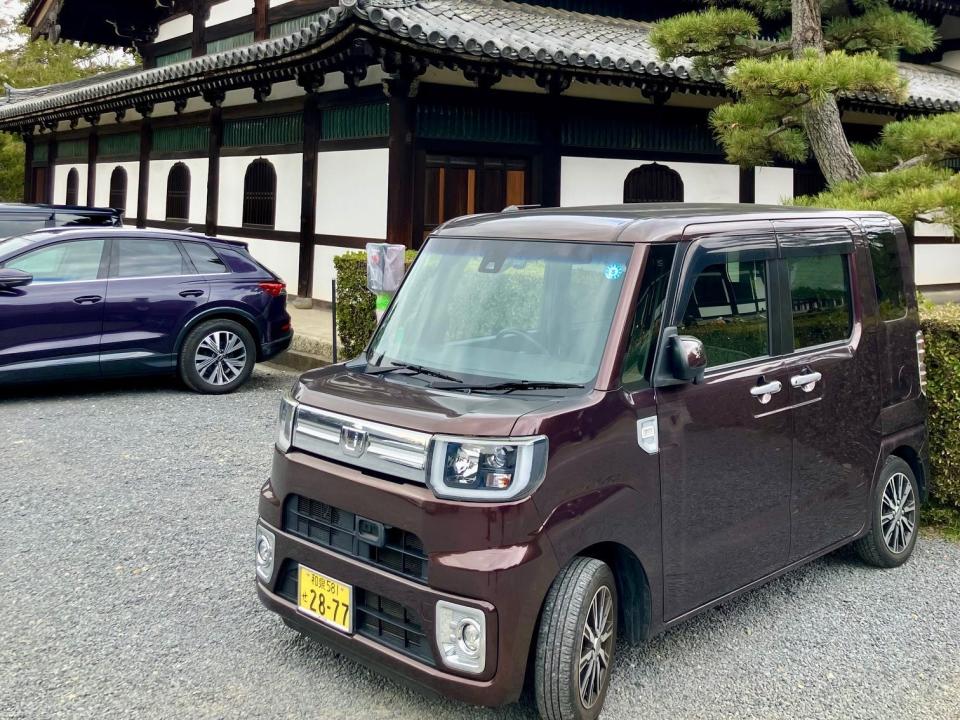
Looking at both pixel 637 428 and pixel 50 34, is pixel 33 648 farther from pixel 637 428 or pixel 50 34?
pixel 50 34

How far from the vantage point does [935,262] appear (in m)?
16.3

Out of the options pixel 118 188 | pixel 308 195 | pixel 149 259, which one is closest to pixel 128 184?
pixel 118 188

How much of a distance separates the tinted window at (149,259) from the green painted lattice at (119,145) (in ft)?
35.0

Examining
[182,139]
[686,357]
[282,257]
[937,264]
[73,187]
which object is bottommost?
[686,357]

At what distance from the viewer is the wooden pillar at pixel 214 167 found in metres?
15.5

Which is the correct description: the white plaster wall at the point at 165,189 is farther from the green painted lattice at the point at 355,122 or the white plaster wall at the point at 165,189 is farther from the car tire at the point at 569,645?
the car tire at the point at 569,645

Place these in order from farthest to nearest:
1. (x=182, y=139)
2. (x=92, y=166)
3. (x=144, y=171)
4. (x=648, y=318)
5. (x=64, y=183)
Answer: (x=64, y=183), (x=92, y=166), (x=144, y=171), (x=182, y=139), (x=648, y=318)

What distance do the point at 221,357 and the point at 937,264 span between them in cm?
1297

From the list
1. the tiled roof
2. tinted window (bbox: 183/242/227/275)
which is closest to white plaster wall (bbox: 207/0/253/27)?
the tiled roof

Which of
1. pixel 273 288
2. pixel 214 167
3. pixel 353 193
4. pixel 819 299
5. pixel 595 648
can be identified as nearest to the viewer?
pixel 595 648

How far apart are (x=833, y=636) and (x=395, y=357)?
2.20 metres

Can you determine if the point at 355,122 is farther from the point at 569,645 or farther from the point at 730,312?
the point at 569,645

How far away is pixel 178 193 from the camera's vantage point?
17.1 m

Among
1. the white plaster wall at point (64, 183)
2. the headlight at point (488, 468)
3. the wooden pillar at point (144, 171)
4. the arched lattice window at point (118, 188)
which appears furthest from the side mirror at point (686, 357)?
the white plaster wall at point (64, 183)
